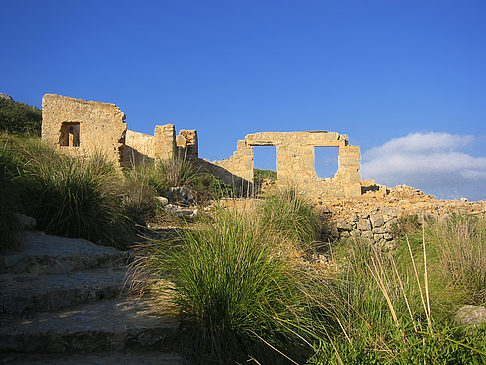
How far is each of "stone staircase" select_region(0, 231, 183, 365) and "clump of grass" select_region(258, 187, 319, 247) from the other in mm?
3431

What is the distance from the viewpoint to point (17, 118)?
2136cm

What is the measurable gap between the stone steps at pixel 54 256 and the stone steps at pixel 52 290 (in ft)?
0.33

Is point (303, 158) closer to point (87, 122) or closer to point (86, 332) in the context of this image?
point (87, 122)

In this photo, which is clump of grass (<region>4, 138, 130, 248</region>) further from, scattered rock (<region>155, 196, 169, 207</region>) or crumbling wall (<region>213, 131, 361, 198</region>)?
crumbling wall (<region>213, 131, 361, 198</region>)

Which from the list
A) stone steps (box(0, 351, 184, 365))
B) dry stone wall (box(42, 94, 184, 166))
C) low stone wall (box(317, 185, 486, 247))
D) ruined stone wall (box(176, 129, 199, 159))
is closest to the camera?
stone steps (box(0, 351, 184, 365))

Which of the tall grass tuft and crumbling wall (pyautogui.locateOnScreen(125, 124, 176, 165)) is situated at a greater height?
crumbling wall (pyautogui.locateOnScreen(125, 124, 176, 165))

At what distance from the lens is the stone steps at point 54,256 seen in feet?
13.1

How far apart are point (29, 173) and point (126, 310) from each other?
3.41 metres

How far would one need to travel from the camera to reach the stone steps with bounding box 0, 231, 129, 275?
399 centimetres

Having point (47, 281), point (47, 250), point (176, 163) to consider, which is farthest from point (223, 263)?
point (176, 163)

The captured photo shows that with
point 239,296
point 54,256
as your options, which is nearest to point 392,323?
point 239,296

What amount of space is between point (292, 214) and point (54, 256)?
4109 mm

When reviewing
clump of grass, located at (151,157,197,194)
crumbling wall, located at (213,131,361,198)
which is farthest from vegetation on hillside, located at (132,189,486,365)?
crumbling wall, located at (213,131,361,198)

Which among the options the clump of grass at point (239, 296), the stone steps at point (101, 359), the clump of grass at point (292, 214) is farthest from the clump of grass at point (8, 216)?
the clump of grass at point (292, 214)
